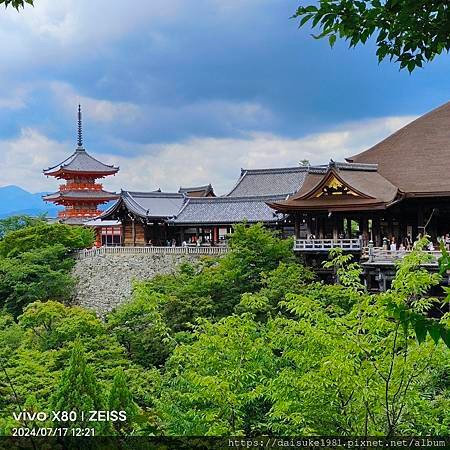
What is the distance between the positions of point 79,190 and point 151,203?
13.0 metres

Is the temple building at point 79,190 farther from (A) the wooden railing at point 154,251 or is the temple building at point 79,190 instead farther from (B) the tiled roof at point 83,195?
(A) the wooden railing at point 154,251

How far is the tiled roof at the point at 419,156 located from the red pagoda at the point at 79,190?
1986 centimetres

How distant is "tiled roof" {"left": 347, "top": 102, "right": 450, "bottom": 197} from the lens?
19.7 meters

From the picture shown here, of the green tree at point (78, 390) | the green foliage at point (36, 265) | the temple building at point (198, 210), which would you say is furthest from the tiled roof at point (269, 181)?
the green tree at point (78, 390)

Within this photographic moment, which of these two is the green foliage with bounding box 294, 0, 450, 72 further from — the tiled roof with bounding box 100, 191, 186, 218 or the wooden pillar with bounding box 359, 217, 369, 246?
the tiled roof with bounding box 100, 191, 186, 218

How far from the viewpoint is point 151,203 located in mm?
27703

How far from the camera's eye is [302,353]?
7.94 m

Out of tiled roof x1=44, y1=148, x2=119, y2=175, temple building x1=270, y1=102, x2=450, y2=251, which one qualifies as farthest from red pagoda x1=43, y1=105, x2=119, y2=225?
temple building x1=270, y1=102, x2=450, y2=251

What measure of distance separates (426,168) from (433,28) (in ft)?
59.5

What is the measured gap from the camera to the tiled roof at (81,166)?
129 feet

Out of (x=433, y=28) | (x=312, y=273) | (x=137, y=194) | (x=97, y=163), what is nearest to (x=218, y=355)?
(x=433, y=28)

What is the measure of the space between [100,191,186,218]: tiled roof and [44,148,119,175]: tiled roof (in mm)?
12006

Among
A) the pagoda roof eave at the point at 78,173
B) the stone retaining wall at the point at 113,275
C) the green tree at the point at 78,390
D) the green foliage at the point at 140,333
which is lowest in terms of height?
the green foliage at the point at 140,333

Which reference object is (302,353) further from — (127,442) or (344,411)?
(127,442)
